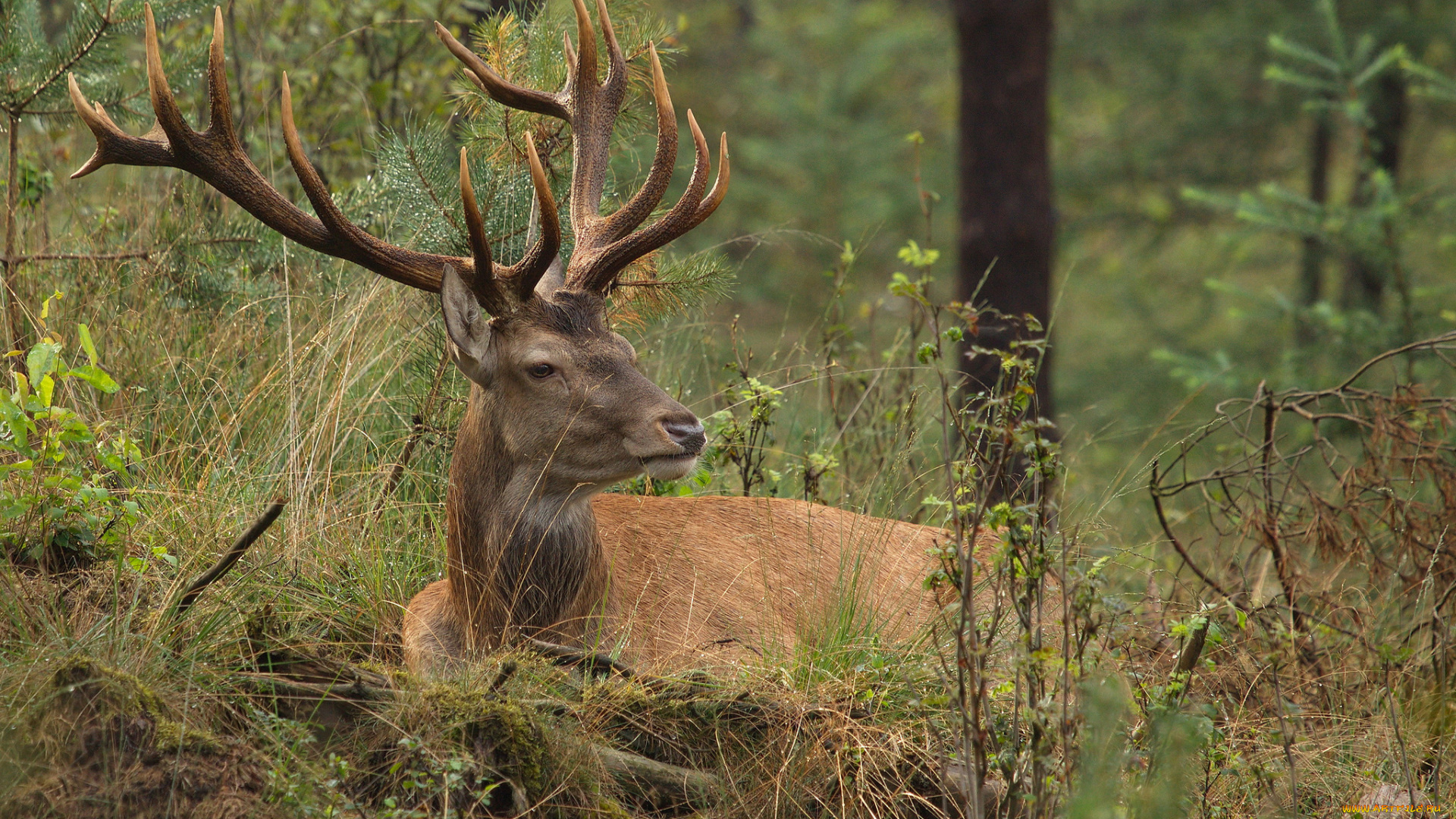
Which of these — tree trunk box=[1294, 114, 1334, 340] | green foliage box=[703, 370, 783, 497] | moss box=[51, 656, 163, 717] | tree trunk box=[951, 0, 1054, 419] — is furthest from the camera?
tree trunk box=[1294, 114, 1334, 340]

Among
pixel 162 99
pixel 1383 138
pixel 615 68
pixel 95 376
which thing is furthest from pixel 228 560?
pixel 1383 138

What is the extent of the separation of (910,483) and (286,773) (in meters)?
2.39

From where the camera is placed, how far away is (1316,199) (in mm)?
14922

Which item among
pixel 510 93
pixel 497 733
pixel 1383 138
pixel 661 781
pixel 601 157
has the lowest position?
pixel 661 781

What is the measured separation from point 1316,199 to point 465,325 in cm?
1332

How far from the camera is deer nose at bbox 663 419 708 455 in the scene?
4.15 m

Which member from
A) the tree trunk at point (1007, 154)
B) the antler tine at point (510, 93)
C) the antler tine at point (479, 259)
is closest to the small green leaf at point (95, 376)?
the antler tine at point (479, 259)

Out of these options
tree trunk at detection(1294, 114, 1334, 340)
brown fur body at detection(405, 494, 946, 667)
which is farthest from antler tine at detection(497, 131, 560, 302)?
tree trunk at detection(1294, 114, 1334, 340)

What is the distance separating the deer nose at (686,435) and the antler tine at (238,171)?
851 millimetres

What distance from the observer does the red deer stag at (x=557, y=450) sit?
4121mm

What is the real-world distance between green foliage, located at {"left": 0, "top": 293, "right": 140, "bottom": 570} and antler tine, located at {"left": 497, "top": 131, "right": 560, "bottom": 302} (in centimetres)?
130

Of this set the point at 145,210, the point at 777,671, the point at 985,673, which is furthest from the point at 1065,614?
the point at 145,210

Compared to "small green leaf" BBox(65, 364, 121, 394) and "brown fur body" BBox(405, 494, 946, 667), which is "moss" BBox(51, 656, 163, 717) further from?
"brown fur body" BBox(405, 494, 946, 667)

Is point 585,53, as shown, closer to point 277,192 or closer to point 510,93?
point 510,93
